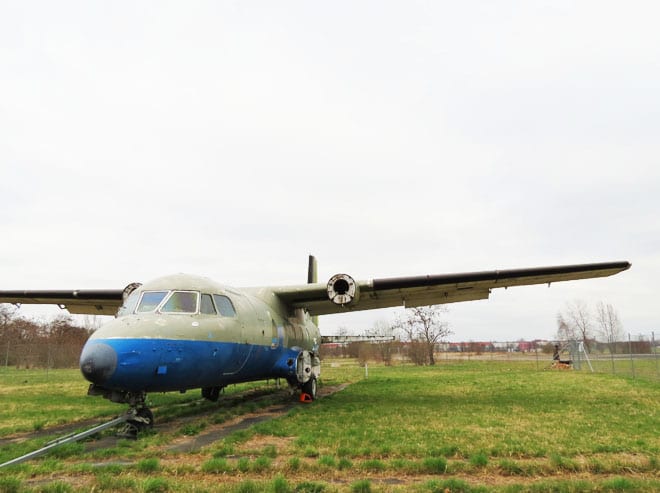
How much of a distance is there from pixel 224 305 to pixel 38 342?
173 feet

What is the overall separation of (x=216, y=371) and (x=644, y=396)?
12.8m

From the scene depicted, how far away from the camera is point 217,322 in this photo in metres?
10.1

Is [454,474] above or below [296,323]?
below

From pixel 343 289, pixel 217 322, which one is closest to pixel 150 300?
pixel 217 322

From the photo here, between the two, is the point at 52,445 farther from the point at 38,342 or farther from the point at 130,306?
Result: the point at 38,342

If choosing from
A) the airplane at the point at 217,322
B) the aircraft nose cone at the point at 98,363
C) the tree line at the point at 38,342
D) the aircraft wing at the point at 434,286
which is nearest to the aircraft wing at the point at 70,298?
the airplane at the point at 217,322

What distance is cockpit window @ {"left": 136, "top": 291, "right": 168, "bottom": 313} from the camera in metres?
9.16

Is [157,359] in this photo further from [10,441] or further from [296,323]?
[296,323]

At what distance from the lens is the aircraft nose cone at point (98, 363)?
7477 mm

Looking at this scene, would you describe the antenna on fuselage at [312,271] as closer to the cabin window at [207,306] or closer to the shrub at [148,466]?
the cabin window at [207,306]

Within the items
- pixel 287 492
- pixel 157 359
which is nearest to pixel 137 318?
pixel 157 359

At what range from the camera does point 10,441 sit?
8.82m

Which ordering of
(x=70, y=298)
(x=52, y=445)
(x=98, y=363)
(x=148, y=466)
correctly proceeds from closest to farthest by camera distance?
1. (x=148, y=466)
2. (x=52, y=445)
3. (x=98, y=363)
4. (x=70, y=298)

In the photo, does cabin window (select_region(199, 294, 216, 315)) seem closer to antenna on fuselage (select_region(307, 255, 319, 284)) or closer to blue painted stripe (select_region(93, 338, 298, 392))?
blue painted stripe (select_region(93, 338, 298, 392))
